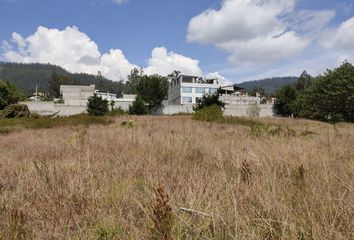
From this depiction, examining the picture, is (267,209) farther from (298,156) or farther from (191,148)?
(191,148)

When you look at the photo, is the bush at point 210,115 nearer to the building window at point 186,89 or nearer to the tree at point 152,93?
the tree at point 152,93

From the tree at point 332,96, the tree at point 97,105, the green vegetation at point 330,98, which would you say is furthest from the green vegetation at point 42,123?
the tree at point 332,96

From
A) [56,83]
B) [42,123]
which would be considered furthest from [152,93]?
[56,83]

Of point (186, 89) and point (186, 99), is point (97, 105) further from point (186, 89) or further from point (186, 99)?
point (186, 89)

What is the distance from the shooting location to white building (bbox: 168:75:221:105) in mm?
72438

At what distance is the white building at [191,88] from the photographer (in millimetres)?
72438

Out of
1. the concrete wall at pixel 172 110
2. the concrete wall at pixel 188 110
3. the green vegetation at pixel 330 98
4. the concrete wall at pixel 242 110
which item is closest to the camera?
the green vegetation at pixel 330 98

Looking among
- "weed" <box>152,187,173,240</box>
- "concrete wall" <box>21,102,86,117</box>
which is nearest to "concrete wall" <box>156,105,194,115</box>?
"concrete wall" <box>21,102,86,117</box>

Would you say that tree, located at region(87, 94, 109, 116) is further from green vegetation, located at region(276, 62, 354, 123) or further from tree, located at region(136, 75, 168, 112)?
green vegetation, located at region(276, 62, 354, 123)

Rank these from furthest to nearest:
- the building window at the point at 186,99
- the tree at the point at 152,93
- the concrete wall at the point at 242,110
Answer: the building window at the point at 186,99 → the tree at the point at 152,93 → the concrete wall at the point at 242,110

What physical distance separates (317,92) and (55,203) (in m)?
53.2

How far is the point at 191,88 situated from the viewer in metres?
73.0

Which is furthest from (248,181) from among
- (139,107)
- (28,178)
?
(139,107)

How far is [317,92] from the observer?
50.2 m
